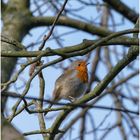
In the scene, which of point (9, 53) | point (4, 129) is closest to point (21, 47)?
point (9, 53)

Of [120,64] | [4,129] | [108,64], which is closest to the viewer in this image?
[4,129]

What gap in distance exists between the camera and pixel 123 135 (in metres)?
5.84

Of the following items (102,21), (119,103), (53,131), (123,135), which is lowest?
(53,131)

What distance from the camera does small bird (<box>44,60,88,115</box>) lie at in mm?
3809

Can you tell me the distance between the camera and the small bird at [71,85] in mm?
3809

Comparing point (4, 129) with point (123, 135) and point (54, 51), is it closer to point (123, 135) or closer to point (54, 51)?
point (54, 51)

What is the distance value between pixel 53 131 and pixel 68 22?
3.56 meters

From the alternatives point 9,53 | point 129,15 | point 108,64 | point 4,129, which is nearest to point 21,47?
point 9,53

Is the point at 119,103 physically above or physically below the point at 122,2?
below

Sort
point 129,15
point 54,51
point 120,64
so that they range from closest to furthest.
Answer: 1. point 54,51
2. point 120,64
3. point 129,15

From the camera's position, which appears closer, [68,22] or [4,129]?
[4,129]

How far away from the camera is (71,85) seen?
391 cm

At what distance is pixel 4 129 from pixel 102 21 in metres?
5.48

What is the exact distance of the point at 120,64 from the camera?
8.20ft
